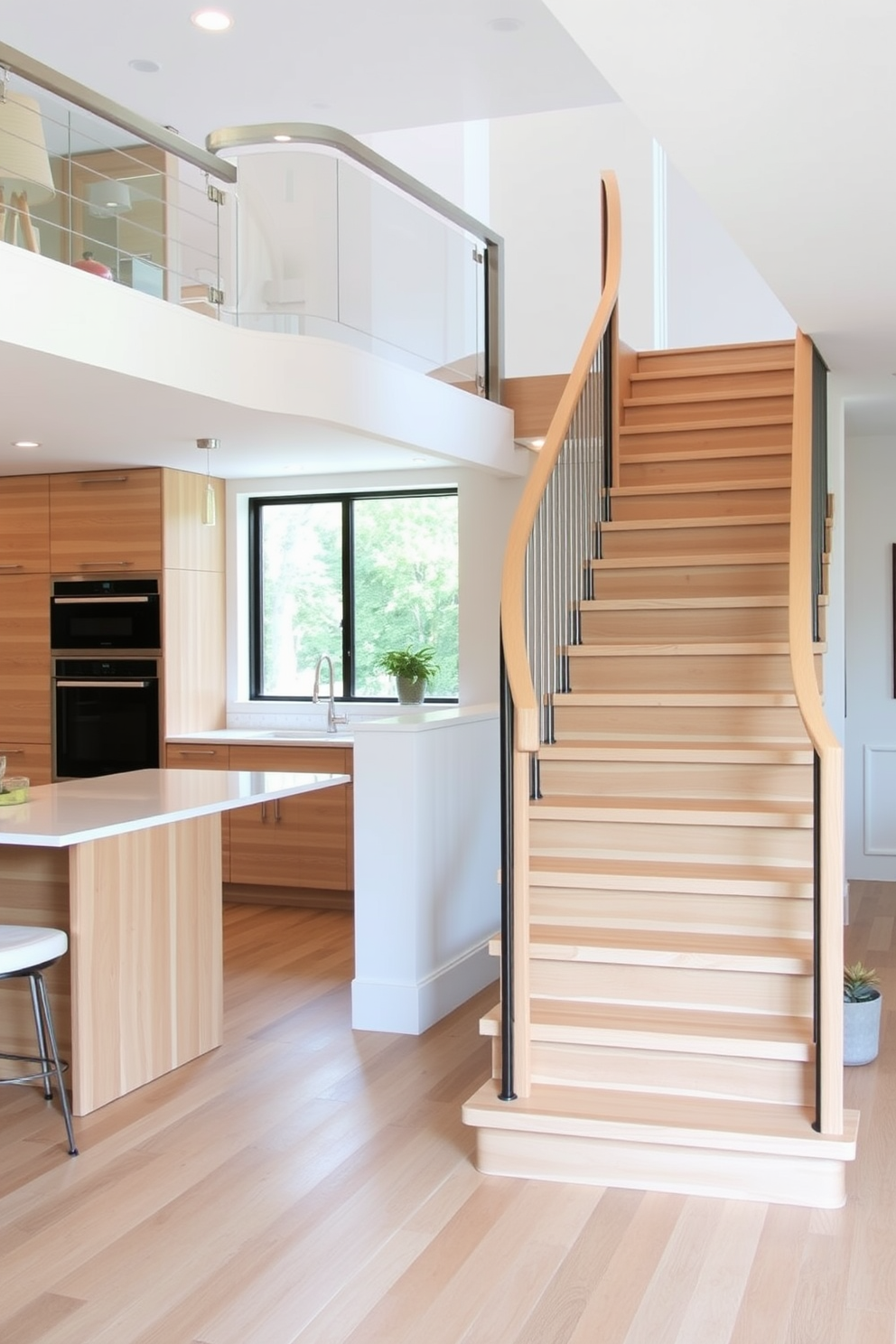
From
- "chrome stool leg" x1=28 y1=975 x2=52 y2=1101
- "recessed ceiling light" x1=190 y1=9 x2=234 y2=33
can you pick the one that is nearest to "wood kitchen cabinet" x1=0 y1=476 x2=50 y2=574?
"recessed ceiling light" x1=190 y1=9 x2=234 y2=33

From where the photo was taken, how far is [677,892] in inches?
147

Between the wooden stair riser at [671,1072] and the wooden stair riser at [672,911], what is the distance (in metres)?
0.40

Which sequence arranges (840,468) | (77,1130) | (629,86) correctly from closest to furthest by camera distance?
(629,86), (77,1130), (840,468)

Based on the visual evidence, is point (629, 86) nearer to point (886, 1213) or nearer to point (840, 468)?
point (886, 1213)

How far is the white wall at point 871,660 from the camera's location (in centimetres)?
731

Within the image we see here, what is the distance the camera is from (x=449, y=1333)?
8.39 ft

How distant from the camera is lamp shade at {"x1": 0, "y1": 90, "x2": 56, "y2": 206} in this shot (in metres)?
4.11

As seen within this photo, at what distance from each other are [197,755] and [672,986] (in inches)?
144

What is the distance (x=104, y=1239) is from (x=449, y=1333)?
89 cm

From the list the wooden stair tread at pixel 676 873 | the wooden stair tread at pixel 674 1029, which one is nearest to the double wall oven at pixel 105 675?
the wooden stair tread at pixel 676 873

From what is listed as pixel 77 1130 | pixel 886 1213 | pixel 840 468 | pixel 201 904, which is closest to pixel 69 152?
pixel 201 904

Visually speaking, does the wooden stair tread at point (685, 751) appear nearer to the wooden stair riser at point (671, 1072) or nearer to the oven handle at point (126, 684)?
the wooden stair riser at point (671, 1072)

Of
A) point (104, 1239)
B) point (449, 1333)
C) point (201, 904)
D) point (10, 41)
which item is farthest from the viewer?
point (10, 41)

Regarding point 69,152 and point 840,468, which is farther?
point 840,468
